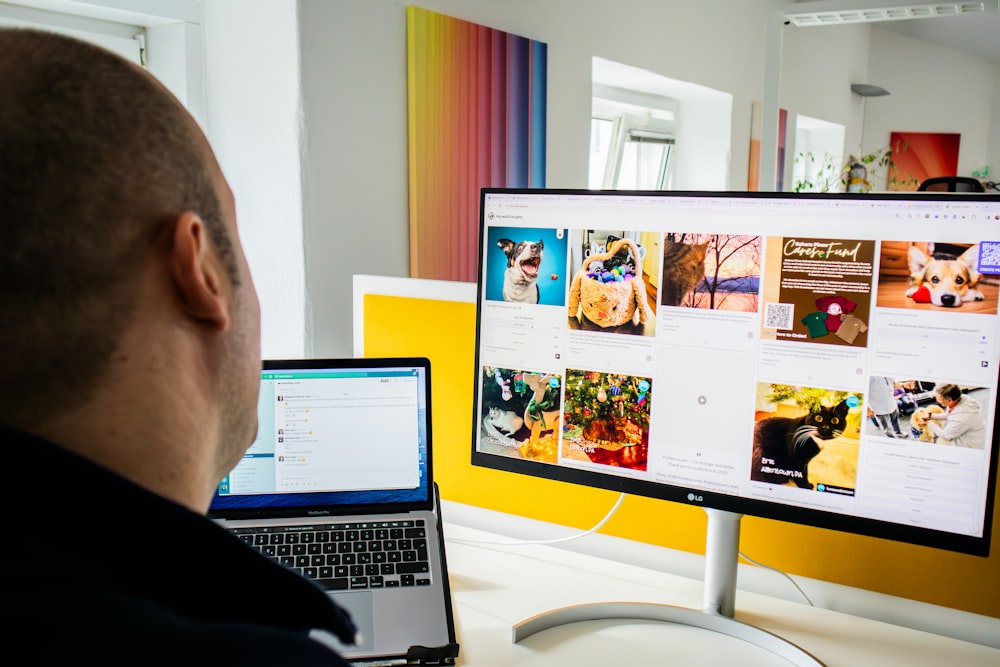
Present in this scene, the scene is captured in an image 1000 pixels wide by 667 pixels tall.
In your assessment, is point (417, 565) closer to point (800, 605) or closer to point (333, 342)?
point (800, 605)

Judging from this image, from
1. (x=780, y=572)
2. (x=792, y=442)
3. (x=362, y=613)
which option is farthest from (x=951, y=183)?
(x=362, y=613)

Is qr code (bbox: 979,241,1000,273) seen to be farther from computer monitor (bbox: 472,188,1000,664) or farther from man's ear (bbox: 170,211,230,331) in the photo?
man's ear (bbox: 170,211,230,331)

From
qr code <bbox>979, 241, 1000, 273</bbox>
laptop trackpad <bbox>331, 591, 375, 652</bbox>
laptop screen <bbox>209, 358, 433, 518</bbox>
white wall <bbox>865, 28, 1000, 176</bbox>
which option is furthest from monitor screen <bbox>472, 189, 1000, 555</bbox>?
white wall <bbox>865, 28, 1000, 176</bbox>

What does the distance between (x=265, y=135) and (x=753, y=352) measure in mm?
1445

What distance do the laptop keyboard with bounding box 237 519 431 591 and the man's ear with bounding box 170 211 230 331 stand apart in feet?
1.80

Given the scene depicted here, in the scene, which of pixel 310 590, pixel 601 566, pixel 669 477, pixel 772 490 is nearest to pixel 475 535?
pixel 601 566

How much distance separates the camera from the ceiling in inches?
220

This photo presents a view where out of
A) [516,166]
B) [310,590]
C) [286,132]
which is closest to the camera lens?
[310,590]

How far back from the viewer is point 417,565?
985 millimetres

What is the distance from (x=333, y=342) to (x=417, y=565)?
1099 mm

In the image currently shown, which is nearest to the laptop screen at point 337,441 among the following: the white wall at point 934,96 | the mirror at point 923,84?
the mirror at point 923,84

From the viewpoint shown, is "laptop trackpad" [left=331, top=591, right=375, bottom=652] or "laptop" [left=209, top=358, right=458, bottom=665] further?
"laptop" [left=209, top=358, right=458, bottom=665]

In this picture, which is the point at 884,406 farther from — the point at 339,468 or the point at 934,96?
the point at 934,96

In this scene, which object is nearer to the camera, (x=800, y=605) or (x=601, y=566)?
(x=800, y=605)
